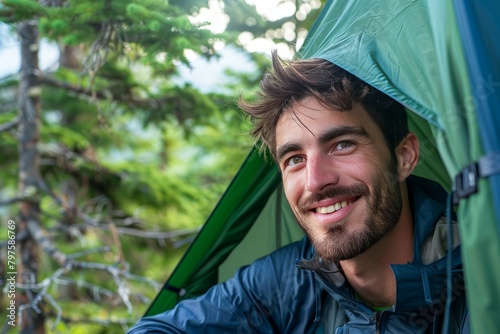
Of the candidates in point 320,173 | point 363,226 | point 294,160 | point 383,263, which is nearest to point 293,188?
point 294,160

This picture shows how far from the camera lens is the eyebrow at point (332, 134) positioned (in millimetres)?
2547

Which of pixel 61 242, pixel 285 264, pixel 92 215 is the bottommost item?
pixel 61 242

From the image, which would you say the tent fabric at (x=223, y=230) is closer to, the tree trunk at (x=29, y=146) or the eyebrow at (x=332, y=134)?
the eyebrow at (x=332, y=134)

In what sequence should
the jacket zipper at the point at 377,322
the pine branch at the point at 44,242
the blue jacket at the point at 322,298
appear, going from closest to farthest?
the blue jacket at the point at 322,298, the jacket zipper at the point at 377,322, the pine branch at the point at 44,242

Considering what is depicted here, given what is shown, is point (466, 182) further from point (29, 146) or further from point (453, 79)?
point (29, 146)

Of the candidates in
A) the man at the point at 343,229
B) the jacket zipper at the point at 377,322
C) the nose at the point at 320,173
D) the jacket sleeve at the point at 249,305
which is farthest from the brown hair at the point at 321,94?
the jacket zipper at the point at 377,322

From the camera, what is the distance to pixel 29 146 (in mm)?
4465

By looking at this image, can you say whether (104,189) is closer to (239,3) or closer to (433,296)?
(239,3)

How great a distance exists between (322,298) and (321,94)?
1.00 metres

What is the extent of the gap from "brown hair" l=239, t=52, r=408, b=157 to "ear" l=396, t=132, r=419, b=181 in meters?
0.03

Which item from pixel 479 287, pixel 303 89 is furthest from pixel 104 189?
pixel 479 287

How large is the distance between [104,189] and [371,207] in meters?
3.60

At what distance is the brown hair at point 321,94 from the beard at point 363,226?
0.29 metres

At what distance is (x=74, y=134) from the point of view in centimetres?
536
